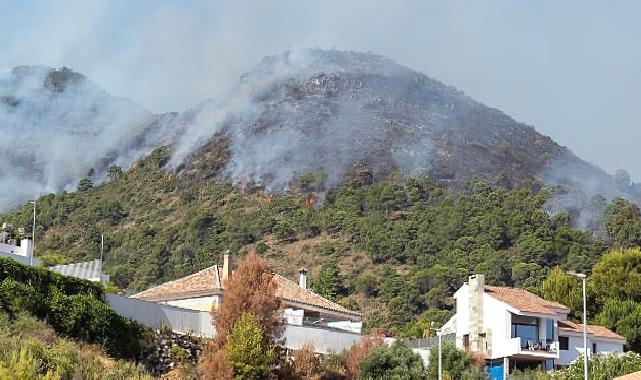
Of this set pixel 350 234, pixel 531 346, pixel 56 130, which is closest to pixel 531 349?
pixel 531 346

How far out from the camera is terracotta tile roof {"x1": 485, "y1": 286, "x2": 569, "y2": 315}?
58.2 m

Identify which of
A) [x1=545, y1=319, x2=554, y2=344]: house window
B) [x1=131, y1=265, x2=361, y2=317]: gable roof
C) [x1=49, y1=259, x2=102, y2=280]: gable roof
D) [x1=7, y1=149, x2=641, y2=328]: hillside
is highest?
[x1=7, y1=149, x2=641, y2=328]: hillside

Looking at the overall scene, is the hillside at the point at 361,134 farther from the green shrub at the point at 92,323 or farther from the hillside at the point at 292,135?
the green shrub at the point at 92,323

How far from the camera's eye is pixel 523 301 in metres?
59.9

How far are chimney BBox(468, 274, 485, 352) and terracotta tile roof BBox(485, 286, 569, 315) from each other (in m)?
0.63

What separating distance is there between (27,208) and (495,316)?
80.2 meters

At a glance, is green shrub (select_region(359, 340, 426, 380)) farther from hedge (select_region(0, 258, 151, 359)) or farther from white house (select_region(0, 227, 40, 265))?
white house (select_region(0, 227, 40, 265))

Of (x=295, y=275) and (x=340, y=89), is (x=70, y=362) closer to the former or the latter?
(x=295, y=275)

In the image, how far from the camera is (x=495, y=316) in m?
59.0

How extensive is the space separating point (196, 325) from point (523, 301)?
64.8 feet

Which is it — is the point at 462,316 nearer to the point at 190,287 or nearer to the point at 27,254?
the point at 190,287

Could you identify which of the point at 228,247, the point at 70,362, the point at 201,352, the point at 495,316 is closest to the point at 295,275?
the point at 228,247

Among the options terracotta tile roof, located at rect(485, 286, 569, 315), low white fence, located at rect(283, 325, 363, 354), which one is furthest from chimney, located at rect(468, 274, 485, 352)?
low white fence, located at rect(283, 325, 363, 354)

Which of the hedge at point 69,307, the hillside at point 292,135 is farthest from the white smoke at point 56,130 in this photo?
the hedge at point 69,307
